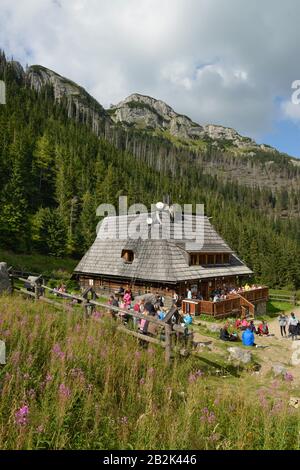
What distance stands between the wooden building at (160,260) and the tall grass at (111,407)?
18.6m

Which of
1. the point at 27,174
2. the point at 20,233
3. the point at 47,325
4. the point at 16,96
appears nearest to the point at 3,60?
the point at 16,96

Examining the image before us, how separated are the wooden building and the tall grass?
1857cm

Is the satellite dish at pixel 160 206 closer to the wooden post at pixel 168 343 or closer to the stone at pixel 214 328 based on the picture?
the stone at pixel 214 328

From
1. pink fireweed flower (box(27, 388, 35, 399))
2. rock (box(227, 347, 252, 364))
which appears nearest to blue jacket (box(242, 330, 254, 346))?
rock (box(227, 347, 252, 364))

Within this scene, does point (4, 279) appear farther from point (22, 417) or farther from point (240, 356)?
point (22, 417)

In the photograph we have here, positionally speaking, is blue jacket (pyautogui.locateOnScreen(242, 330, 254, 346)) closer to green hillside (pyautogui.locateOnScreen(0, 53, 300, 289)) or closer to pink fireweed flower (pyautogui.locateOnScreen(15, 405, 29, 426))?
pink fireweed flower (pyautogui.locateOnScreen(15, 405, 29, 426))

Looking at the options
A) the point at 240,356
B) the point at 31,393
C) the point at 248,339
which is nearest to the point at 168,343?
the point at 31,393

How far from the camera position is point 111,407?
4938 millimetres

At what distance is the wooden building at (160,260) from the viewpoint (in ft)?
85.4

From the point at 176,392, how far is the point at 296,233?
132m

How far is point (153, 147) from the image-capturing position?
168875 millimetres

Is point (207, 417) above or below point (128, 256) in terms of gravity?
below

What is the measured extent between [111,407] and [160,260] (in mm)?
21366

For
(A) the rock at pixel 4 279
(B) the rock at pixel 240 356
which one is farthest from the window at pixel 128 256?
(B) the rock at pixel 240 356
